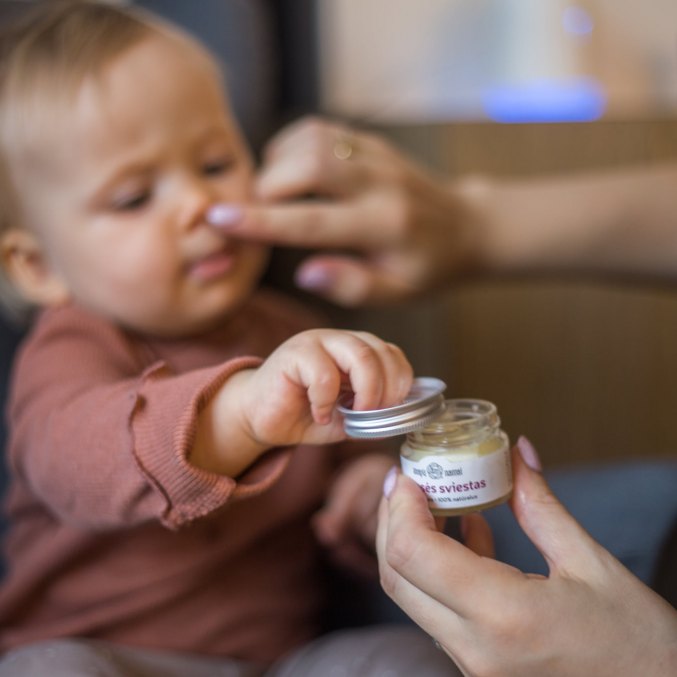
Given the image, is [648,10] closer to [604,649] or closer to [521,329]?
[521,329]

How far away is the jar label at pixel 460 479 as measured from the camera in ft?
1.19

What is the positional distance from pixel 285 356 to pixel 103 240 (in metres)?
0.27

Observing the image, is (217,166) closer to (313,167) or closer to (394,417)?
(313,167)

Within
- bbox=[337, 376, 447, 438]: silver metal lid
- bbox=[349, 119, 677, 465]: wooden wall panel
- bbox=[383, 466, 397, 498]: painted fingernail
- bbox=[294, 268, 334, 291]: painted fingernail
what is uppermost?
bbox=[337, 376, 447, 438]: silver metal lid

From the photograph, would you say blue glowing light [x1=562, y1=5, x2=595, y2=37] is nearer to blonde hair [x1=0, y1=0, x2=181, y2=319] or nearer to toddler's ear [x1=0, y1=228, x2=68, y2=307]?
blonde hair [x1=0, y1=0, x2=181, y2=319]

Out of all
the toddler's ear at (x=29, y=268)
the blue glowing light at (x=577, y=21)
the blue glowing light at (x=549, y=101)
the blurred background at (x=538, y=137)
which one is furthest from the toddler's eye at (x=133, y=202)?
the blue glowing light at (x=577, y=21)

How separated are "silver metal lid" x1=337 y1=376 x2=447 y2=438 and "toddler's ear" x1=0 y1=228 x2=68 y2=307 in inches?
14.3

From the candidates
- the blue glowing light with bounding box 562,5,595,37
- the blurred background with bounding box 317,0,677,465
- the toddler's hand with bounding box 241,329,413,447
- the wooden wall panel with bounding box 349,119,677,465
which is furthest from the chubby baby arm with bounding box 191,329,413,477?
the blue glowing light with bounding box 562,5,595,37

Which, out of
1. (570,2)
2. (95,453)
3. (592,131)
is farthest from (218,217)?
(570,2)

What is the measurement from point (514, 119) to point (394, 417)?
1.01 metres

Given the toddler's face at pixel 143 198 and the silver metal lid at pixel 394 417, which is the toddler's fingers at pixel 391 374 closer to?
the silver metal lid at pixel 394 417

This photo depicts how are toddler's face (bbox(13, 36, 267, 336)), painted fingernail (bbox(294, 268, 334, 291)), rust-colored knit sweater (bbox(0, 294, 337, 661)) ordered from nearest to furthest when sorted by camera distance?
rust-colored knit sweater (bbox(0, 294, 337, 661)) → toddler's face (bbox(13, 36, 267, 336)) → painted fingernail (bbox(294, 268, 334, 291))

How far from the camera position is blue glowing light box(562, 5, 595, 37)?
4.86 feet

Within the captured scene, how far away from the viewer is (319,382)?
35cm
